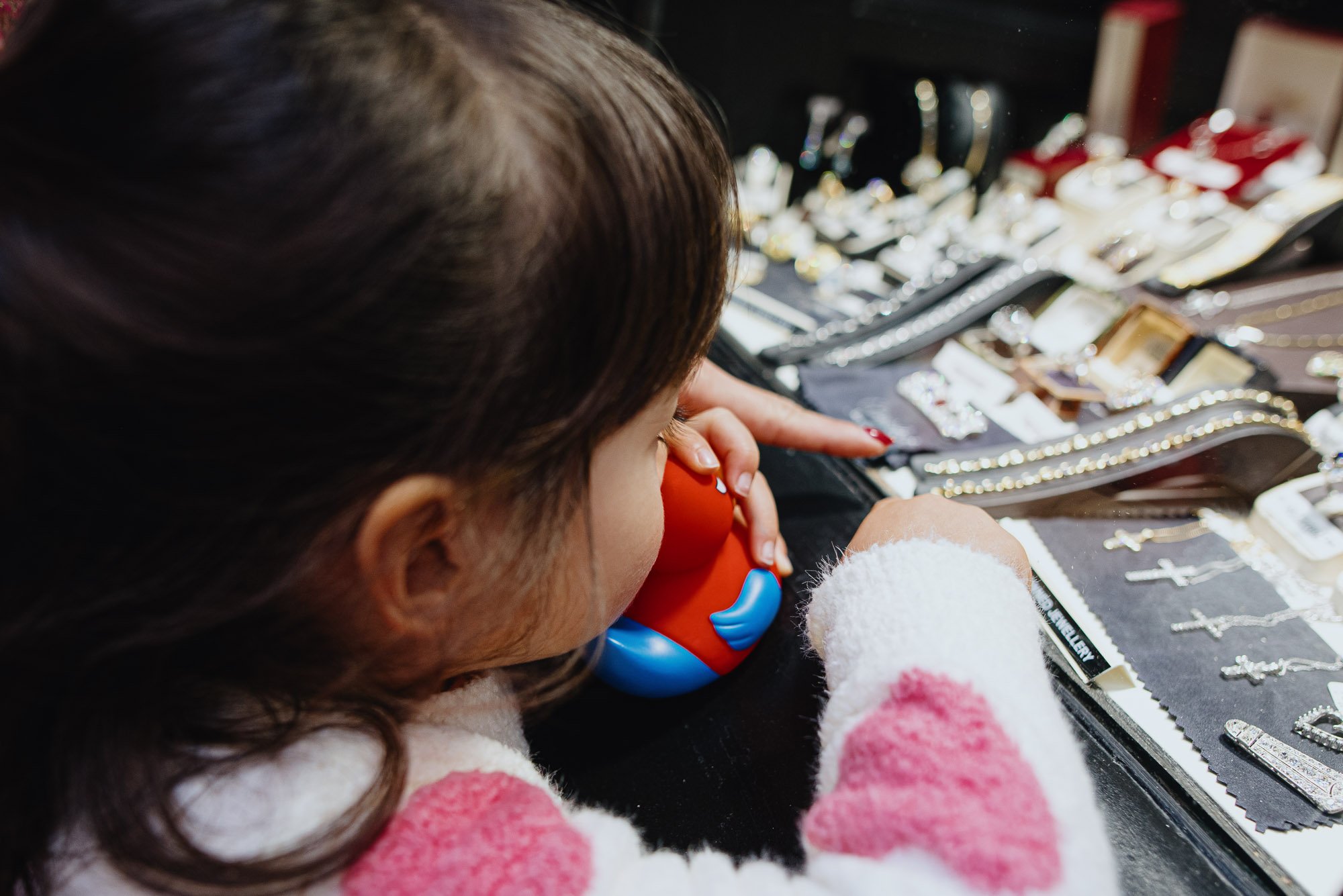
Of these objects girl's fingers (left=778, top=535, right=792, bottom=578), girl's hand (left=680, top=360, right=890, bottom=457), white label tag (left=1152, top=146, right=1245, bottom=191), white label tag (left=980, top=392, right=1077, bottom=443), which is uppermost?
white label tag (left=1152, top=146, right=1245, bottom=191)

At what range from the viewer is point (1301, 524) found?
2.03 feet

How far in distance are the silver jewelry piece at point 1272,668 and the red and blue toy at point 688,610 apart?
0.30 metres

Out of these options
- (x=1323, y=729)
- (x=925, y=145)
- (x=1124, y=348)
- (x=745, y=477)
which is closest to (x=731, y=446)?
(x=745, y=477)

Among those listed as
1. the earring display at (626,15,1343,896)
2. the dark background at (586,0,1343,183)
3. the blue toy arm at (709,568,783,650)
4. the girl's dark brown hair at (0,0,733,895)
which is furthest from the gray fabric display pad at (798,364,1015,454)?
the girl's dark brown hair at (0,0,733,895)

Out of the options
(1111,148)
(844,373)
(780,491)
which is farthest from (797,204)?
(780,491)

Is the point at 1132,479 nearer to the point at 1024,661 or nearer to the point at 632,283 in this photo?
the point at 1024,661

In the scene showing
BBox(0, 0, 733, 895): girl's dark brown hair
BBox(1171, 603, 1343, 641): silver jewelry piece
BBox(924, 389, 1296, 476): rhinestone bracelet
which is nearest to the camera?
BBox(0, 0, 733, 895): girl's dark brown hair

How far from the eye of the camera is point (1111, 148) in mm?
1016

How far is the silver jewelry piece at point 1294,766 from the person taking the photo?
17.9 inches

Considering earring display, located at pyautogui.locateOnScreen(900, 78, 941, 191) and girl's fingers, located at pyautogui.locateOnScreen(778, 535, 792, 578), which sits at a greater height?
earring display, located at pyautogui.locateOnScreen(900, 78, 941, 191)

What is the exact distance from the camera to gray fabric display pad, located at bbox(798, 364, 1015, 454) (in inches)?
30.4

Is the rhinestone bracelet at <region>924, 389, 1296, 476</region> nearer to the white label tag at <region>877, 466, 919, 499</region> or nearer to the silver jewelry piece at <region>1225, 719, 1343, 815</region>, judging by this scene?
the white label tag at <region>877, 466, 919, 499</region>

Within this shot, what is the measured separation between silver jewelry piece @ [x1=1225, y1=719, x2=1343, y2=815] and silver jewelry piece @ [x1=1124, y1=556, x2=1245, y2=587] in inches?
4.9

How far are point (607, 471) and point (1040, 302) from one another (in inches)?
28.4
